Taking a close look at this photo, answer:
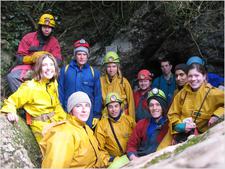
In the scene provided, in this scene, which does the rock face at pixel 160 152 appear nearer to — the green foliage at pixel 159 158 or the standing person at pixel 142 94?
the green foliage at pixel 159 158

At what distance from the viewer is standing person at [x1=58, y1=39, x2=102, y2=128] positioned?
260 inches

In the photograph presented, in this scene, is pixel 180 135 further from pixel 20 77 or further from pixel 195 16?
pixel 195 16

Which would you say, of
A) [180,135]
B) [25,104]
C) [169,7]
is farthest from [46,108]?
[169,7]

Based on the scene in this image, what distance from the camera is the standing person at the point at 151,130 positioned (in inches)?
219

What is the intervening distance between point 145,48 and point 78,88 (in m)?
3.69

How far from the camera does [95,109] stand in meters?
6.67

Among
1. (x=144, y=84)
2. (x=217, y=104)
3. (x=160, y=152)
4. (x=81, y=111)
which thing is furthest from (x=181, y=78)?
(x=160, y=152)

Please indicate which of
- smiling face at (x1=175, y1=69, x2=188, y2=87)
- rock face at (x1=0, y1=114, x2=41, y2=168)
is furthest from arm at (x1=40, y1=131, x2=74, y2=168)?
smiling face at (x1=175, y1=69, x2=188, y2=87)

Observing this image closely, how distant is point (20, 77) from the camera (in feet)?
21.2

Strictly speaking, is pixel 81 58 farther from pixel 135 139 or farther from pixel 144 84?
pixel 135 139

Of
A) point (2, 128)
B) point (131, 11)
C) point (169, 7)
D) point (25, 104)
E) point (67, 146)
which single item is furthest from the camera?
point (131, 11)

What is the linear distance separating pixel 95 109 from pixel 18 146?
216 centimetres

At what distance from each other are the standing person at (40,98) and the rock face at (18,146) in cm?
12

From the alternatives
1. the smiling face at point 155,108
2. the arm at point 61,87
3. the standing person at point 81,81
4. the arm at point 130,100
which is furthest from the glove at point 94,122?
the smiling face at point 155,108
